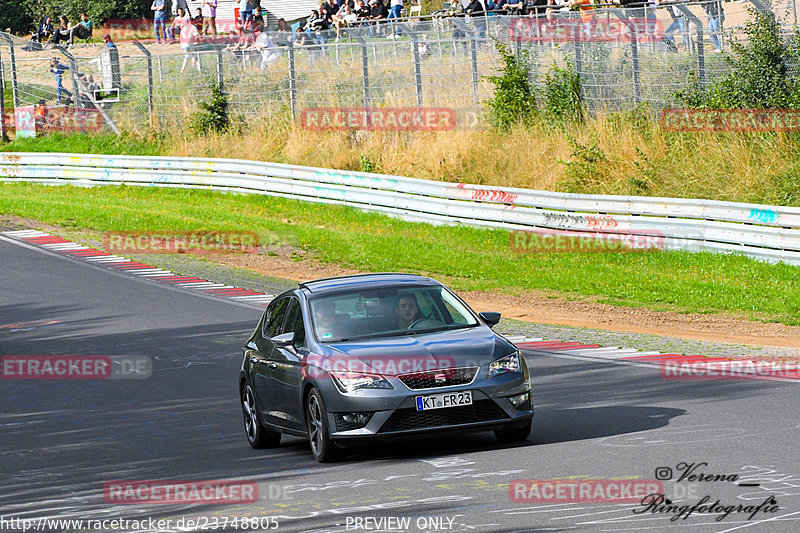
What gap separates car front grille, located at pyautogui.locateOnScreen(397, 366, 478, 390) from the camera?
30.8 feet

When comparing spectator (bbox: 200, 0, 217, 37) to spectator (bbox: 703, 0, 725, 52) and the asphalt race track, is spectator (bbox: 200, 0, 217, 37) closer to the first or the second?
spectator (bbox: 703, 0, 725, 52)

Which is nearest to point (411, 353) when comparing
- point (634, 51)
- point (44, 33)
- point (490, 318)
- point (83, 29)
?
point (490, 318)

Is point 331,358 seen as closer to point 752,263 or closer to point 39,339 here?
point 39,339

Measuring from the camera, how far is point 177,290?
22391mm

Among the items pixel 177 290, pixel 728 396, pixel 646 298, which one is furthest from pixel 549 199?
pixel 728 396

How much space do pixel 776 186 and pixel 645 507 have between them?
17.3 metres

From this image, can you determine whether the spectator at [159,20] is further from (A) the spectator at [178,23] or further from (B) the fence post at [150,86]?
(B) the fence post at [150,86]

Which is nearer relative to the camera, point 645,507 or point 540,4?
point 645,507
